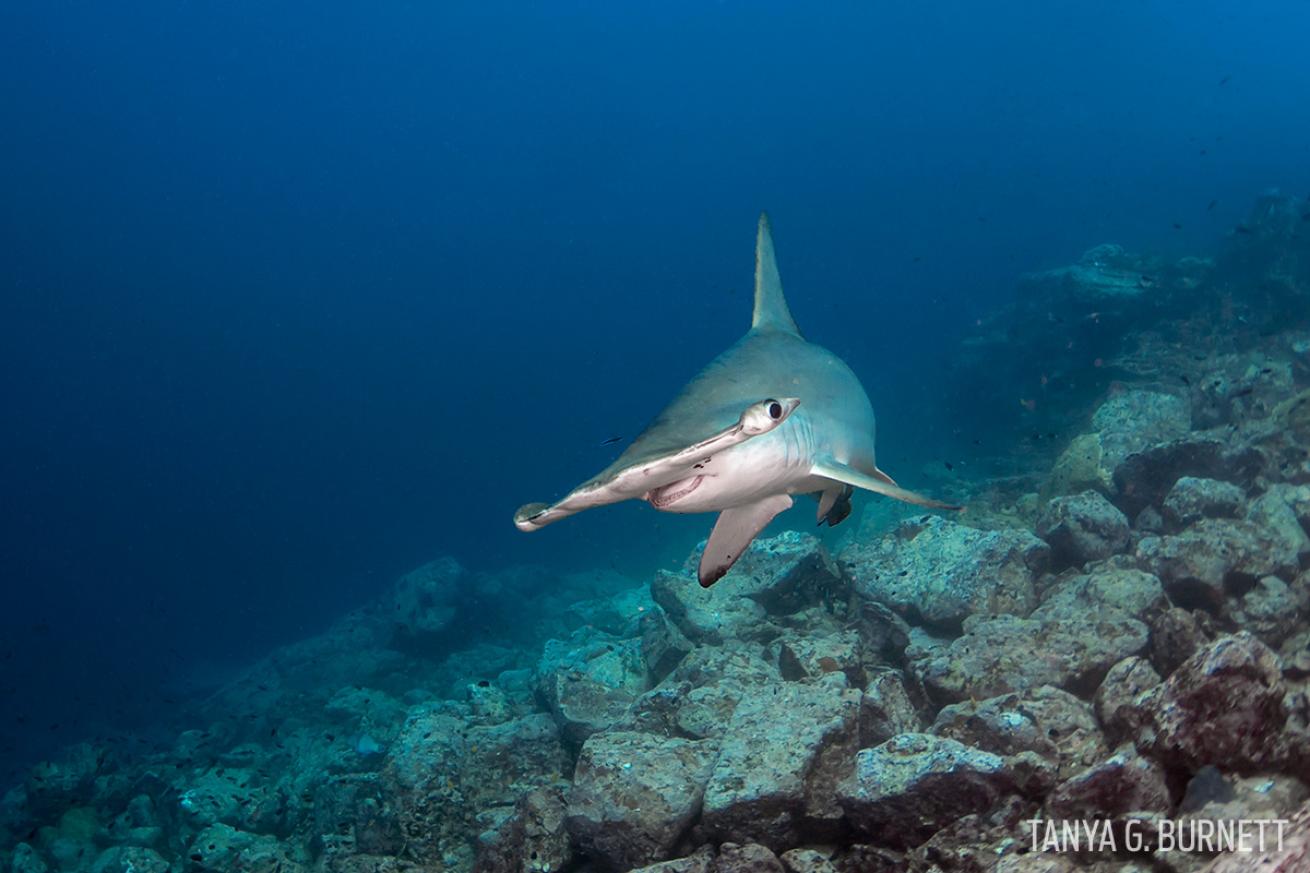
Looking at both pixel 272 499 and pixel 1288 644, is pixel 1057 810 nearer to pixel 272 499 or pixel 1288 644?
pixel 1288 644

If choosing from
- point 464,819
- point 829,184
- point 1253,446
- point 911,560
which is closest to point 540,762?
point 464,819

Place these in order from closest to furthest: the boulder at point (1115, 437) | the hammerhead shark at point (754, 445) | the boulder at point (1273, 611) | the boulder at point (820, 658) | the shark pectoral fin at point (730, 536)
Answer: the hammerhead shark at point (754, 445) → the shark pectoral fin at point (730, 536) → the boulder at point (1273, 611) → the boulder at point (820, 658) → the boulder at point (1115, 437)

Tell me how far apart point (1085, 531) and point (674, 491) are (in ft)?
18.9

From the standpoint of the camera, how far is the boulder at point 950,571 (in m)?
6.26

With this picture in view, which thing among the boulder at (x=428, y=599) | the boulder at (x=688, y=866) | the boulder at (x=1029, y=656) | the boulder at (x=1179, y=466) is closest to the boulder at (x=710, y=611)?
the boulder at (x=1029, y=656)

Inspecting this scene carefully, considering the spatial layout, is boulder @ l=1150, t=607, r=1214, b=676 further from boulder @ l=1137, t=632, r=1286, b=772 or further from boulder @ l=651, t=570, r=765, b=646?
boulder @ l=651, t=570, r=765, b=646

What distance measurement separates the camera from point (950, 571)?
6508 mm

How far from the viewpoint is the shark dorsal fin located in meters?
5.15

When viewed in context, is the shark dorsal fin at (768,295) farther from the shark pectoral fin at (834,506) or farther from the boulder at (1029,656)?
the boulder at (1029,656)

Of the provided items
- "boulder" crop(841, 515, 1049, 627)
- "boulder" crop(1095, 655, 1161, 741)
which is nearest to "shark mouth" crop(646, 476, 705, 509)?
"boulder" crop(1095, 655, 1161, 741)

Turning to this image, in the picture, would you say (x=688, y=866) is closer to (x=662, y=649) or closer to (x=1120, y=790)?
(x=1120, y=790)

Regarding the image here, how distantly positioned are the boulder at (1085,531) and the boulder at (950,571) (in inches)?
9.1

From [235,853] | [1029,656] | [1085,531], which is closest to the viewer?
[1029,656]

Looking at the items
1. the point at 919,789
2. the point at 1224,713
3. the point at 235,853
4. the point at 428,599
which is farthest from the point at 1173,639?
the point at 428,599
